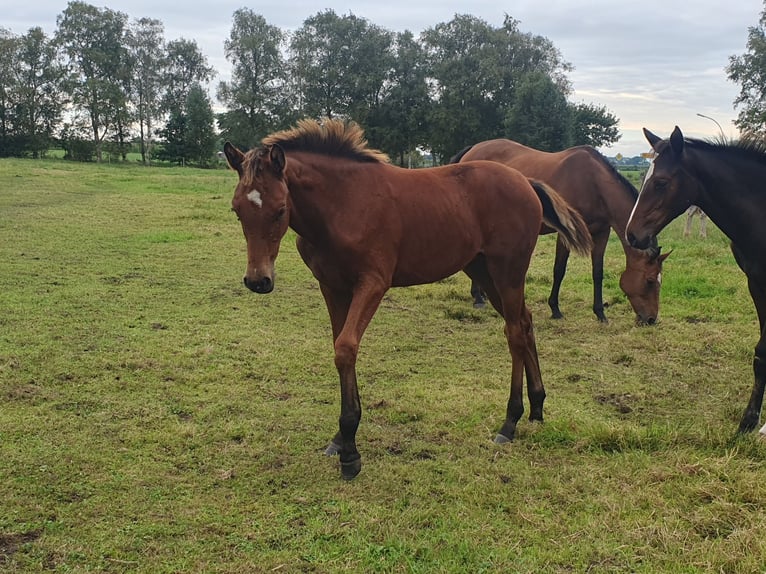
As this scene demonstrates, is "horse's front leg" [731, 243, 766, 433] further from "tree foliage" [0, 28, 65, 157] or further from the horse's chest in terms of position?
"tree foliage" [0, 28, 65, 157]

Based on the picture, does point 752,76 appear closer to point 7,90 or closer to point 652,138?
point 652,138

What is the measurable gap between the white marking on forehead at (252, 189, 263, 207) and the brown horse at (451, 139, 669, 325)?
168 inches

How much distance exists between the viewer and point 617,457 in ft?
11.7

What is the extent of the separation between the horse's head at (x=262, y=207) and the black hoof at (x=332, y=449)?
116 centimetres

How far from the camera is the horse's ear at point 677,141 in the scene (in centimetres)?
385

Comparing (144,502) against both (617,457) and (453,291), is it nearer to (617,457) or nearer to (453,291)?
(617,457)

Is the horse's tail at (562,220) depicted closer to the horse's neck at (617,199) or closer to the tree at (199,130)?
the horse's neck at (617,199)

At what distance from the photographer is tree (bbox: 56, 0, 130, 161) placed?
144 ft

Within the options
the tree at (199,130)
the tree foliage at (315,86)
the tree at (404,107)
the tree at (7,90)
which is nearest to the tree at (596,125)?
the tree foliage at (315,86)

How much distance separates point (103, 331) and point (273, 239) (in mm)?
3572

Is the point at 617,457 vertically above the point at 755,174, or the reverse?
the point at 755,174

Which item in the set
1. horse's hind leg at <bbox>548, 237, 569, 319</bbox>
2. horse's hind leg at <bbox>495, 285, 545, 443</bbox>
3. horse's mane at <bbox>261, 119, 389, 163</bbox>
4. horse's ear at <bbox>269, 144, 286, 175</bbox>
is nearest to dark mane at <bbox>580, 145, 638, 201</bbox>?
horse's hind leg at <bbox>548, 237, 569, 319</bbox>

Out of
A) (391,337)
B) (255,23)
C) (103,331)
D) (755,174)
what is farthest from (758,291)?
(255,23)

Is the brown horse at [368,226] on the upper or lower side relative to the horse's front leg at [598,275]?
upper
